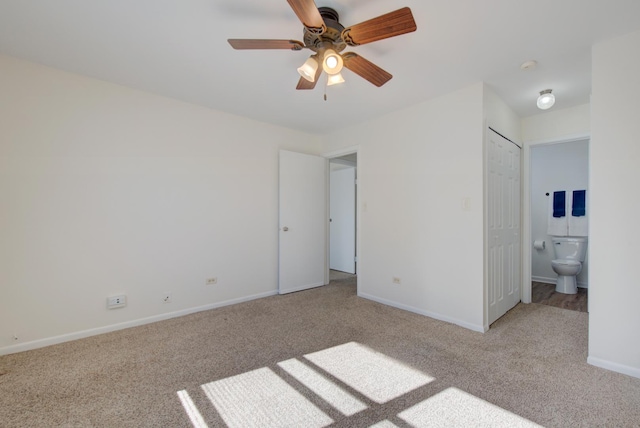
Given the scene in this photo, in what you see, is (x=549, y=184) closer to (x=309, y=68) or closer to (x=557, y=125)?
(x=557, y=125)

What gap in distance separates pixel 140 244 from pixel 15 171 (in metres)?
1.07

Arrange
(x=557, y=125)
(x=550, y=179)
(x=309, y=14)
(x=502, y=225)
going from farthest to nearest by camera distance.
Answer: (x=550, y=179) → (x=557, y=125) → (x=502, y=225) → (x=309, y=14)

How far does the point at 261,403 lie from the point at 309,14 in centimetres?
215

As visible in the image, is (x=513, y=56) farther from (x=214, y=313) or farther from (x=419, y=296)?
(x=214, y=313)

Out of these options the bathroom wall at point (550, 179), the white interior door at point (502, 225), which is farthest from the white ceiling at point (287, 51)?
the bathroom wall at point (550, 179)

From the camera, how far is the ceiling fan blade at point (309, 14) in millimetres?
1344

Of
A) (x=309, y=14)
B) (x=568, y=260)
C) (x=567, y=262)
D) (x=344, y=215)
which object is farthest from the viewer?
(x=344, y=215)

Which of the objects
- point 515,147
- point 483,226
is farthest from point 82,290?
point 515,147

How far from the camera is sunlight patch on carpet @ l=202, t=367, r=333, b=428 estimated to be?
1.50 meters

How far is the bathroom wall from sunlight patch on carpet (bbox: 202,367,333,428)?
15.6ft

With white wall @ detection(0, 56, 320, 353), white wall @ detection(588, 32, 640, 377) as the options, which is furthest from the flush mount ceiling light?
white wall @ detection(0, 56, 320, 353)

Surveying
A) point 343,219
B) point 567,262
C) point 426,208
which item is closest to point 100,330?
point 426,208

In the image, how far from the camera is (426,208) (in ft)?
10.0

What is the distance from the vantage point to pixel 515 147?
3328mm
